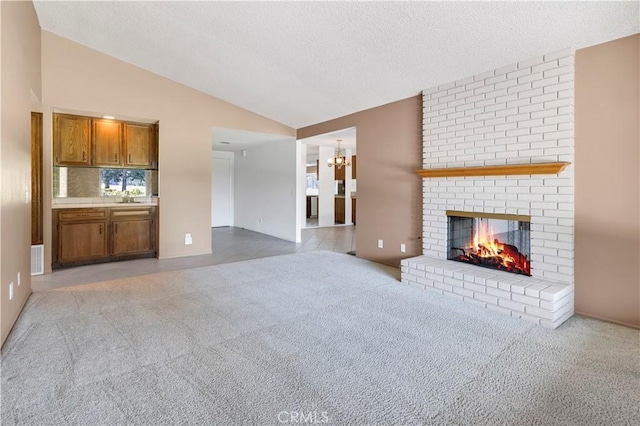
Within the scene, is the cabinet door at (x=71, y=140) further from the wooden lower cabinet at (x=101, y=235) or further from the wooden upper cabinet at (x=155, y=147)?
the wooden upper cabinet at (x=155, y=147)

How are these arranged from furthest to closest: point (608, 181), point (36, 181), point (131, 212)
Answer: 1. point (131, 212)
2. point (36, 181)
3. point (608, 181)

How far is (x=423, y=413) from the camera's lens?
1.68 metres

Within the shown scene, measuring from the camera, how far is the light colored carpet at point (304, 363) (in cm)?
170

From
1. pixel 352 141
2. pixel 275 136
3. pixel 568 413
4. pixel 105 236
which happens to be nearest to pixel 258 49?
pixel 275 136

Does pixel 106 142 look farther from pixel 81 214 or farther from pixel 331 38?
pixel 331 38

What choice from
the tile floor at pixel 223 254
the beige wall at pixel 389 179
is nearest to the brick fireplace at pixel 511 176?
the beige wall at pixel 389 179

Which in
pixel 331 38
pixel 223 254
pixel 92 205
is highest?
pixel 331 38

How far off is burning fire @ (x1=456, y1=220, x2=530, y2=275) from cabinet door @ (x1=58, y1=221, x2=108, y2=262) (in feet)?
16.3

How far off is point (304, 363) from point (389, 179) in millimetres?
3296

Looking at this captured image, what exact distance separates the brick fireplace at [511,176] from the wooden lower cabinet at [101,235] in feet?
13.3

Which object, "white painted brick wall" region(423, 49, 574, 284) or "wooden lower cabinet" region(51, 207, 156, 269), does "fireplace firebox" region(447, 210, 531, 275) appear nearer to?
"white painted brick wall" region(423, 49, 574, 284)

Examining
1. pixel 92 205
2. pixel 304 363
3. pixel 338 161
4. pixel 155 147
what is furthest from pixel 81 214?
pixel 338 161

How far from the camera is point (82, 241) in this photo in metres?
→ 4.84

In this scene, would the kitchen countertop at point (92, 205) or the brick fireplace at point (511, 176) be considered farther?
the kitchen countertop at point (92, 205)
